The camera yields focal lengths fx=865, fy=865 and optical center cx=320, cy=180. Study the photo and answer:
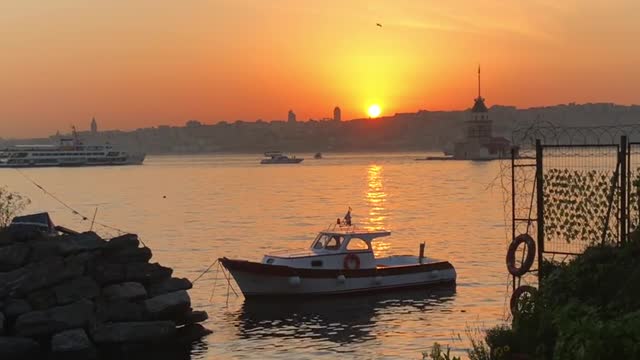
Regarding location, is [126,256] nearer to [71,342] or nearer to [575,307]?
[71,342]

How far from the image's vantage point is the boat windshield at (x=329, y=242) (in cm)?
4147

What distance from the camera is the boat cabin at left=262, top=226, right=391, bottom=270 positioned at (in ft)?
133

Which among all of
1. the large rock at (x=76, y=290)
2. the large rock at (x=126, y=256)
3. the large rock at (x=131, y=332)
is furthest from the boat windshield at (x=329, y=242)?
the large rock at (x=76, y=290)

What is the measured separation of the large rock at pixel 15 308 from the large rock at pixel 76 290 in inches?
38.3

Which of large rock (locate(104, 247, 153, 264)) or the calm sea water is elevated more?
large rock (locate(104, 247, 153, 264))

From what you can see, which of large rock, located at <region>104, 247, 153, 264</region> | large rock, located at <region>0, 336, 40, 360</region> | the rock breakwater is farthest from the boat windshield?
large rock, located at <region>0, 336, 40, 360</region>

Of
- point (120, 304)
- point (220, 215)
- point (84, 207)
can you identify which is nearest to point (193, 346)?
point (120, 304)

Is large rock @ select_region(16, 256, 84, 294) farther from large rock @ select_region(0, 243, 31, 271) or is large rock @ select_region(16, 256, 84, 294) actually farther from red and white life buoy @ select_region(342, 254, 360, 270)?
red and white life buoy @ select_region(342, 254, 360, 270)

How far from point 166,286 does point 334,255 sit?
12.5m

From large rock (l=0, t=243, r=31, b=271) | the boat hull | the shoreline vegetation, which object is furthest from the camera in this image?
the boat hull

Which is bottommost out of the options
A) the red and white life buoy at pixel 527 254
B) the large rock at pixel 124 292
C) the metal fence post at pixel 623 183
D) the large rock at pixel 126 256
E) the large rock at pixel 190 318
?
the large rock at pixel 190 318

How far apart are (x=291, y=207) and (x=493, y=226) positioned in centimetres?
3420

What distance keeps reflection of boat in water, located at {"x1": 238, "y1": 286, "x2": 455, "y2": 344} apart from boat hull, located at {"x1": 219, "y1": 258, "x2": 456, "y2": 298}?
0.40m

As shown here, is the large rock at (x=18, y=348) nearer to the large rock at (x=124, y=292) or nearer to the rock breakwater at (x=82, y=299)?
the rock breakwater at (x=82, y=299)
